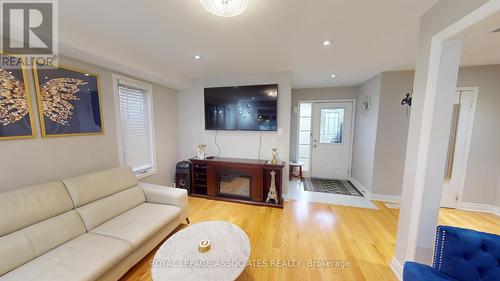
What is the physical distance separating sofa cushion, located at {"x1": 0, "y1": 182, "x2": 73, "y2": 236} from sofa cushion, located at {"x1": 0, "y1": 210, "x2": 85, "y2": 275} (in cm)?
5

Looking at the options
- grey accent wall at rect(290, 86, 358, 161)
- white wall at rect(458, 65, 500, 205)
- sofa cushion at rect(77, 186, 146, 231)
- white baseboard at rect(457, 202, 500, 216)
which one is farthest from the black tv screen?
white baseboard at rect(457, 202, 500, 216)

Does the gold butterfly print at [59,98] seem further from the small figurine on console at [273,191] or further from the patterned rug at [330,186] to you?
the patterned rug at [330,186]

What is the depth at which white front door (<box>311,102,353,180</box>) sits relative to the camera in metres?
4.23

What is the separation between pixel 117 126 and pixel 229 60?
1876mm

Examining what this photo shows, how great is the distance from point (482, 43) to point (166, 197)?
161 inches

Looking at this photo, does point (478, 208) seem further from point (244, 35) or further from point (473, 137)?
point (244, 35)

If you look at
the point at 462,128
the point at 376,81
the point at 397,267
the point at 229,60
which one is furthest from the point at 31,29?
the point at 462,128

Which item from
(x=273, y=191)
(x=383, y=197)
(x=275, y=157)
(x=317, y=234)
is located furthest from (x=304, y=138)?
(x=317, y=234)

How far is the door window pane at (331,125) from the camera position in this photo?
14.0ft

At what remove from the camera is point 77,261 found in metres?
1.24

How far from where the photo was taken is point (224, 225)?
1.67 metres

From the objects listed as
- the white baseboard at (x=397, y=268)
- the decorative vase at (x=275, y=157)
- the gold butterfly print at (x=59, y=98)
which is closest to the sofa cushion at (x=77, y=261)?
the gold butterfly print at (x=59, y=98)

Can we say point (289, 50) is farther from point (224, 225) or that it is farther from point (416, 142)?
point (224, 225)

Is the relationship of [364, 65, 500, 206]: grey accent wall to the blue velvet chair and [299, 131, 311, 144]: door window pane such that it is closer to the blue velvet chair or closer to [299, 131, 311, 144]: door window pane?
[299, 131, 311, 144]: door window pane
